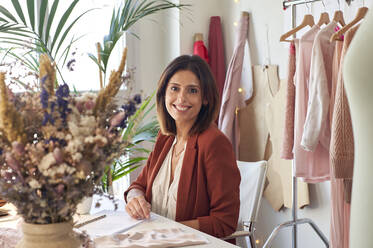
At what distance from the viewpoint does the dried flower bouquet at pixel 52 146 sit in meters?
0.81

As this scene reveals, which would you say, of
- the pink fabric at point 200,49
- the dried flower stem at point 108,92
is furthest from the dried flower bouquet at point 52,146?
the pink fabric at point 200,49

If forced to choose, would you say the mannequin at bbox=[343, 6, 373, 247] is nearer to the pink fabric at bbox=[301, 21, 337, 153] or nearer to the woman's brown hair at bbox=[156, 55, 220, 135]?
the woman's brown hair at bbox=[156, 55, 220, 135]

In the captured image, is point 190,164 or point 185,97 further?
point 185,97

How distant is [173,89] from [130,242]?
85 centimetres

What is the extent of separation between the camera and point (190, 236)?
4.69ft

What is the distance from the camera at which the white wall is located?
293cm

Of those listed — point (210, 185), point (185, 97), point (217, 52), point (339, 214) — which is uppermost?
point (217, 52)

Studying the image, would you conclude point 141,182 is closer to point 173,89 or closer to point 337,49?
point 173,89

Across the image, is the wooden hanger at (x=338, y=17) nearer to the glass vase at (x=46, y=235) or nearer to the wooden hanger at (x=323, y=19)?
the wooden hanger at (x=323, y=19)

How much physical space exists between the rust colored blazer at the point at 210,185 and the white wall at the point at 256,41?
1.29 meters

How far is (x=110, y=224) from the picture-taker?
5.22 feet

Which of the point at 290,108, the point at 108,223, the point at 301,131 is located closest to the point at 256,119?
the point at 290,108

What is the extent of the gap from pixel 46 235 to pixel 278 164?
2439 mm

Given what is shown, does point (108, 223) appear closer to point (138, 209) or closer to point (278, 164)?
point (138, 209)
